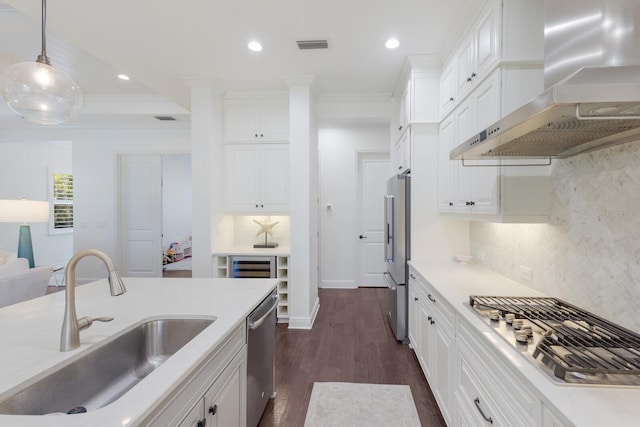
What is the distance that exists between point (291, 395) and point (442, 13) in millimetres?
3191

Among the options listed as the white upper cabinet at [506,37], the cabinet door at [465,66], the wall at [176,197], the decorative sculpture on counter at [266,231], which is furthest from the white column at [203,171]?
the wall at [176,197]

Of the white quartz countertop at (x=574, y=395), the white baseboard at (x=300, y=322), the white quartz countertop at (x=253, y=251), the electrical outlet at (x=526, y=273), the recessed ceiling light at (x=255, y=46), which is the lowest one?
the white baseboard at (x=300, y=322)

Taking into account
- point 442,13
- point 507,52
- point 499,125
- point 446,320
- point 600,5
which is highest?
point 442,13

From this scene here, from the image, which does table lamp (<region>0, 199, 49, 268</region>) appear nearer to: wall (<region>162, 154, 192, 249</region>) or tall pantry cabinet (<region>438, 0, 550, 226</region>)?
wall (<region>162, 154, 192, 249</region>)

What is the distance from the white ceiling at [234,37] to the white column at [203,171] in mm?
230

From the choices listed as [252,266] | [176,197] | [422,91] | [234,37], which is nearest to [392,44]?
[422,91]

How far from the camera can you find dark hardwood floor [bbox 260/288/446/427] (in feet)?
7.02

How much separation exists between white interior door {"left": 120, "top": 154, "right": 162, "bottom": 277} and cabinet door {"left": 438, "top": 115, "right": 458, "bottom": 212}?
4809mm

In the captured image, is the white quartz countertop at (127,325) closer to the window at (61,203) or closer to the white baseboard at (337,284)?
the white baseboard at (337,284)

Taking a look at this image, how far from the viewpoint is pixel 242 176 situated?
386 cm

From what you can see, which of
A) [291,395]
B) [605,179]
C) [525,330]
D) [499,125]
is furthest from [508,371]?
[291,395]

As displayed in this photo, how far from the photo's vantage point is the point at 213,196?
3.58m

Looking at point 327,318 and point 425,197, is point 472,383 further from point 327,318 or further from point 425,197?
point 327,318

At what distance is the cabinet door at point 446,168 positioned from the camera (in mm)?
2555
